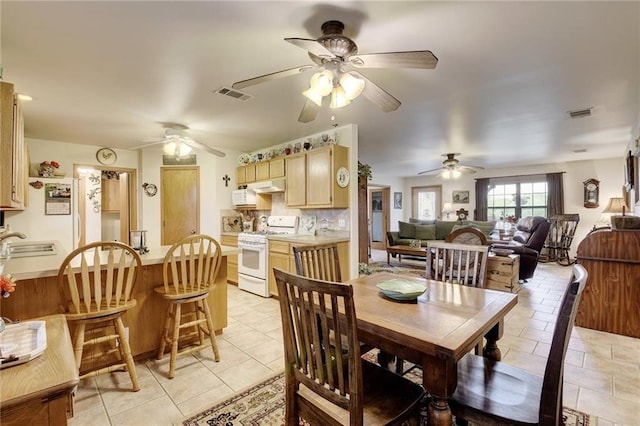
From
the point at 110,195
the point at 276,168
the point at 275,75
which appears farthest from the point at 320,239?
the point at 110,195

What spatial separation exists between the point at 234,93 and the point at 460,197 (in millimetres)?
7927

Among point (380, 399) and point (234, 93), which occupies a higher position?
point (234, 93)

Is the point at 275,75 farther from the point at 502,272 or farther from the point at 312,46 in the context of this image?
Result: the point at 502,272

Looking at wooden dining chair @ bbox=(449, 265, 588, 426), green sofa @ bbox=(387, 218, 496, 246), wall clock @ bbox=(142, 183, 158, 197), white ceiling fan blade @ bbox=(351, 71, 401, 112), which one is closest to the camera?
wooden dining chair @ bbox=(449, 265, 588, 426)

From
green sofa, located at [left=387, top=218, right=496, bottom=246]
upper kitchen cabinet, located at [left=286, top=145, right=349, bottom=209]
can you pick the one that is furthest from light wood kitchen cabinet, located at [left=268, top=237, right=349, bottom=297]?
green sofa, located at [left=387, top=218, right=496, bottom=246]

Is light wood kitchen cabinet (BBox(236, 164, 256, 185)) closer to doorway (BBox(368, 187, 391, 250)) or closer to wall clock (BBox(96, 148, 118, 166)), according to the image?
wall clock (BBox(96, 148, 118, 166))

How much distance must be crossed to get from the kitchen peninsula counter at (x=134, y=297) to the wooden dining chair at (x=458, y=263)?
1799 millimetres

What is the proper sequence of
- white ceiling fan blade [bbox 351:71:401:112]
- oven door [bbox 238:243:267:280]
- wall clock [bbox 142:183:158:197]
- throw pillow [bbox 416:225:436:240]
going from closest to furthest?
white ceiling fan blade [bbox 351:71:401:112] < oven door [bbox 238:243:267:280] < wall clock [bbox 142:183:158:197] < throw pillow [bbox 416:225:436:240]

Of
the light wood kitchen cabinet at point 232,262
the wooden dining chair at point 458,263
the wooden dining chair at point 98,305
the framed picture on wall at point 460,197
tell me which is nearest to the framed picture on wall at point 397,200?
the framed picture on wall at point 460,197

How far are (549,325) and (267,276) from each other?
3459 mm

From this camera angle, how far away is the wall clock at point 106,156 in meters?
5.11

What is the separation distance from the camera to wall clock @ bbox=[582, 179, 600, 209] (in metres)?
6.74

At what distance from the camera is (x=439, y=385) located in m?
1.13

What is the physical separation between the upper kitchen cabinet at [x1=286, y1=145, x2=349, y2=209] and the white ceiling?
1.46 feet
